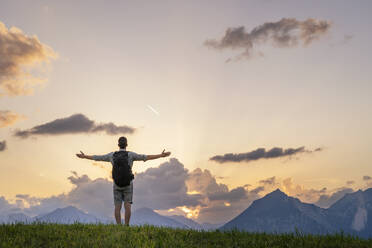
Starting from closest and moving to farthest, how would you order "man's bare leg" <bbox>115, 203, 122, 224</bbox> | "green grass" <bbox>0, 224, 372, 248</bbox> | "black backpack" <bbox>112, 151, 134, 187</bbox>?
"green grass" <bbox>0, 224, 372, 248</bbox> < "black backpack" <bbox>112, 151, 134, 187</bbox> < "man's bare leg" <bbox>115, 203, 122, 224</bbox>

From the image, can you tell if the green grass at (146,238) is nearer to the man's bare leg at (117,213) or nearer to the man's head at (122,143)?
the man's bare leg at (117,213)

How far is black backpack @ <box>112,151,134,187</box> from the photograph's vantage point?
1481 cm

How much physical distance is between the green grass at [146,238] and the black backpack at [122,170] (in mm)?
1700

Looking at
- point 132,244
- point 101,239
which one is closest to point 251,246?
point 132,244

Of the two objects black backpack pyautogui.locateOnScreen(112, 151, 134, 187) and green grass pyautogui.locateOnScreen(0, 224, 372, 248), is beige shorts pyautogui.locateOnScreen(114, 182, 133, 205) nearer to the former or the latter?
black backpack pyautogui.locateOnScreen(112, 151, 134, 187)

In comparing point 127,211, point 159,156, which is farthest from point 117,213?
point 159,156

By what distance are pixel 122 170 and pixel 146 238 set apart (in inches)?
124

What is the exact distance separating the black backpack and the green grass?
170 centimetres

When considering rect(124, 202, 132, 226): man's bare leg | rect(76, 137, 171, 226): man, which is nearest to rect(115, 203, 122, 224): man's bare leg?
rect(76, 137, 171, 226): man

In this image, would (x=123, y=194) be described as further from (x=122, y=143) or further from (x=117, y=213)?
(x=122, y=143)

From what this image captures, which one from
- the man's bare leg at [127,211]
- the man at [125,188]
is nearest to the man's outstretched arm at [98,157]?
the man at [125,188]

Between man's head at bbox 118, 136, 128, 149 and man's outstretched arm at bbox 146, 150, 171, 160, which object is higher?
man's head at bbox 118, 136, 128, 149

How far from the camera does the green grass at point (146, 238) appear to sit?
12.1 m

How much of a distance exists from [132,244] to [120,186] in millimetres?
A: 3532
